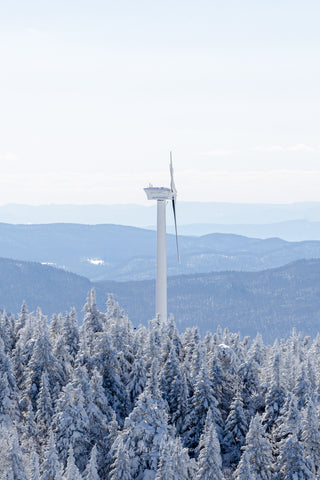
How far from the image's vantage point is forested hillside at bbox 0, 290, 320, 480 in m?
63.0

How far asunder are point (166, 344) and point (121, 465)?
2679cm

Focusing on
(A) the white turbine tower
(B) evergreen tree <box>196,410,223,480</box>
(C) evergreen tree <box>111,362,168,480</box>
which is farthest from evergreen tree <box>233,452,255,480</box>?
(A) the white turbine tower

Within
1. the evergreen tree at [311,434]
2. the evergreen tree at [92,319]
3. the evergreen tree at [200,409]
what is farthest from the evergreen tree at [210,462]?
the evergreen tree at [92,319]

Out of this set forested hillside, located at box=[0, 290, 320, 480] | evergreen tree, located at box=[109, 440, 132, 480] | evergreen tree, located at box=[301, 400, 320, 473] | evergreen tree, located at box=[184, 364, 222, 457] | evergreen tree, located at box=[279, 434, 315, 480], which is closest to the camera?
evergreen tree, located at box=[109, 440, 132, 480]

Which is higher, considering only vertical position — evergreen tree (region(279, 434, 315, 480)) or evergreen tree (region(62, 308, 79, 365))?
evergreen tree (region(62, 308, 79, 365))

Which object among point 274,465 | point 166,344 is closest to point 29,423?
point 166,344

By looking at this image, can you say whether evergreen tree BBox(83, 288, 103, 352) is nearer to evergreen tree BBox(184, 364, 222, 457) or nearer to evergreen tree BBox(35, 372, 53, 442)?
evergreen tree BBox(35, 372, 53, 442)

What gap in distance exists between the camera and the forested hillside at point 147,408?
6300 cm

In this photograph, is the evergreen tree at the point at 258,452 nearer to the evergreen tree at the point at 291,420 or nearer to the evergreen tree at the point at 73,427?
the evergreen tree at the point at 291,420

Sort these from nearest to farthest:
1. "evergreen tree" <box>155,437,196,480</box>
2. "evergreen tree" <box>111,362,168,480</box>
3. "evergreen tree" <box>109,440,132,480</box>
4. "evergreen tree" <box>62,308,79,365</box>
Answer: "evergreen tree" <box>155,437,196,480</box> → "evergreen tree" <box>109,440,132,480</box> → "evergreen tree" <box>111,362,168,480</box> → "evergreen tree" <box>62,308,79,365</box>

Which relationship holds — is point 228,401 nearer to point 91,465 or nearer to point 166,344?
point 166,344

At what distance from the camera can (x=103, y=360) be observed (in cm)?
8412

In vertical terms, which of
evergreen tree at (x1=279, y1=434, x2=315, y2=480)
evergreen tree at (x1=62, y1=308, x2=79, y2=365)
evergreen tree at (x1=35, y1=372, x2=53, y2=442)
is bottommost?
evergreen tree at (x1=279, y1=434, x2=315, y2=480)

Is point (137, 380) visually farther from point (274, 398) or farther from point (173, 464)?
point (173, 464)
